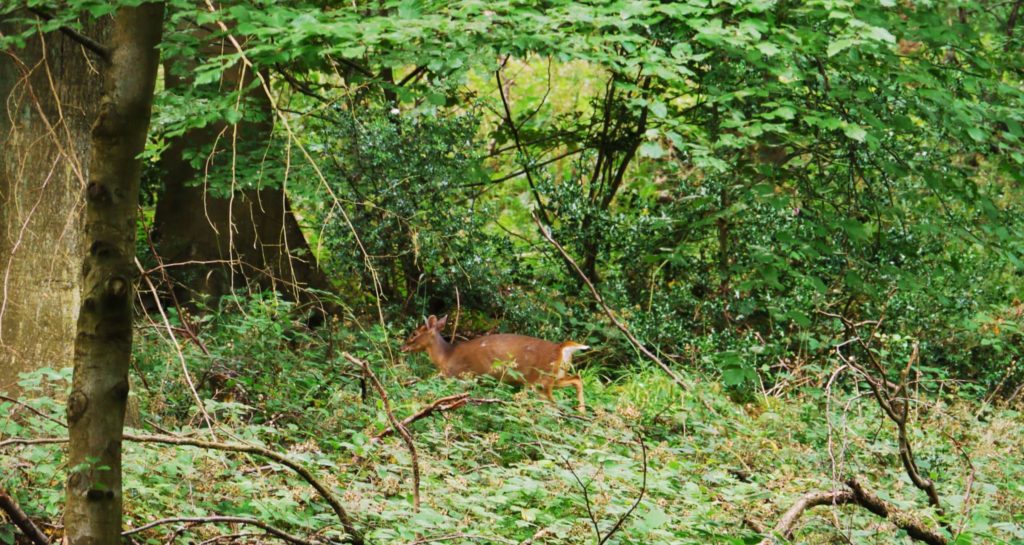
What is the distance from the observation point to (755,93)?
7520 mm

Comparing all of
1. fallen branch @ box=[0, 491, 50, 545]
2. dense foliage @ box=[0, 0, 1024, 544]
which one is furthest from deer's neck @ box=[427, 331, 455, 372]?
fallen branch @ box=[0, 491, 50, 545]

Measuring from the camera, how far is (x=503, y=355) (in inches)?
328

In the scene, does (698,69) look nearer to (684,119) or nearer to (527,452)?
(684,119)

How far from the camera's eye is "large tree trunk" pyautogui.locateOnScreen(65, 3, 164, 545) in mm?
2459

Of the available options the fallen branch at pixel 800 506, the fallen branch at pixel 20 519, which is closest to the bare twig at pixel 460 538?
the fallen branch at pixel 800 506

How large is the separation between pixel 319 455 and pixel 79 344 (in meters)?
2.18

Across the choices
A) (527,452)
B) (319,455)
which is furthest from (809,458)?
(319,455)

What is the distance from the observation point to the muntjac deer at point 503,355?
806cm

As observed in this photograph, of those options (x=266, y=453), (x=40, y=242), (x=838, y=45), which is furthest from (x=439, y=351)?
(x=266, y=453)

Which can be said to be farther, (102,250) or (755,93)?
(755,93)

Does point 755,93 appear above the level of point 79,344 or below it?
below

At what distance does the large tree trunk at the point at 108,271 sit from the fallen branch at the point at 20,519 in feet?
2.66

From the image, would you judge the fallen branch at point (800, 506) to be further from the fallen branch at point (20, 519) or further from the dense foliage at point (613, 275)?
the fallen branch at point (20, 519)

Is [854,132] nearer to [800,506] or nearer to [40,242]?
[800,506]
